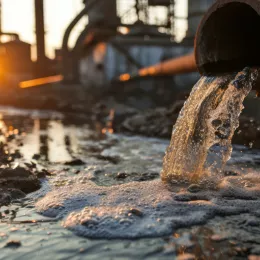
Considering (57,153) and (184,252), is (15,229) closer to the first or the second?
(184,252)

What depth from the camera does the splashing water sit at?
3896 mm

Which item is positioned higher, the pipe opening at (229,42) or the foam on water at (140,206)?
the pipe opening at (229,42)

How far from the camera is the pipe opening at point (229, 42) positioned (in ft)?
14.3

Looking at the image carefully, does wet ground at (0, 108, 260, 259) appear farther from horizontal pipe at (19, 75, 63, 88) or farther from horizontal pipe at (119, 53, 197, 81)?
horizontal pipe at (19, 75, 63, 88)

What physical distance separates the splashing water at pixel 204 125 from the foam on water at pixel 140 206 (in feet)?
1.23

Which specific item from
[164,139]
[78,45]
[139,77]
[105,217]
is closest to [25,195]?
[105,217]

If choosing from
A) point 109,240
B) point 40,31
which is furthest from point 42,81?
point 109,240

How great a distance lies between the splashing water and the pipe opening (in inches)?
11.4

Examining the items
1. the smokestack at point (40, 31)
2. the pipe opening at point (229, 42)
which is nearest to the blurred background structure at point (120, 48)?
the smokestack at point (40, 31)

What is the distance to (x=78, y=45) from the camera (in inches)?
657

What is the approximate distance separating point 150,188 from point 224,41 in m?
2.23

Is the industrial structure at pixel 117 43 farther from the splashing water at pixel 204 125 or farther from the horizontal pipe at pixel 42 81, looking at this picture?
the splashing water at pixel 204 125

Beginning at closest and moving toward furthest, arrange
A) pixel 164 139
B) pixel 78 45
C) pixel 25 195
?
1. pixel 25 195
2. pixel 164 139
3. pixel 78 45

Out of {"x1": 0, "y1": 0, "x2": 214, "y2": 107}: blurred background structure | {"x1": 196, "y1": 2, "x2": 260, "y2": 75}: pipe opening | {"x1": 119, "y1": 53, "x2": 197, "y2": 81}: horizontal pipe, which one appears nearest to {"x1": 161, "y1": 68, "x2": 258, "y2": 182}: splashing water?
{"x1": 196, "y1": 2, "x2": 260, "y2": 75}: pipe opening
